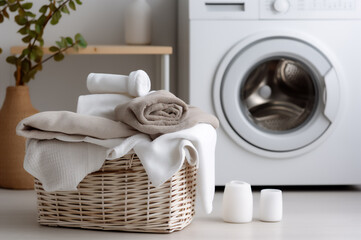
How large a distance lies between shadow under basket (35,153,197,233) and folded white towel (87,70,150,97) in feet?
0.71

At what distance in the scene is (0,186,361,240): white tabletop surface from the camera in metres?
1.76

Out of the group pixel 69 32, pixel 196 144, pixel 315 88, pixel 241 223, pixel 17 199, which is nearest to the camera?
pixel 196 144

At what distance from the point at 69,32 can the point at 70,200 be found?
138 cm

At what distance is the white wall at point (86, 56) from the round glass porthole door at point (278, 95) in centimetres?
65

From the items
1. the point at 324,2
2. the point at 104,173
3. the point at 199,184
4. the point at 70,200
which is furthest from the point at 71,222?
the point at 324,2

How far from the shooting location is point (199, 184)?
174 cm

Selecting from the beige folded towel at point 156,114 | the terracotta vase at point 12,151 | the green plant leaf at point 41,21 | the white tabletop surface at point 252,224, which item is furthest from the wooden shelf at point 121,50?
the beige folded towel at point 156,114

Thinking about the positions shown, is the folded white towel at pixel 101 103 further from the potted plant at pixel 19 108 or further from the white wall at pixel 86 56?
the white wall at pixel 86 56

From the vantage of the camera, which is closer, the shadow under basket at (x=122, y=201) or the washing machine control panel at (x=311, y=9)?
the shadow under basket at (x=122, y=201)

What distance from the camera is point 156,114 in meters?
1.72

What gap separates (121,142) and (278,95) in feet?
3.24

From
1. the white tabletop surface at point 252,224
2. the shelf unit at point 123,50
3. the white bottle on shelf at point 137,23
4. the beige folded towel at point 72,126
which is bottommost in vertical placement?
the white tabletop surface at point 252,224

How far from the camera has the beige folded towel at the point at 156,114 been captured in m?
1.67

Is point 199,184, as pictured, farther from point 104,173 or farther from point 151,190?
point 104,173
